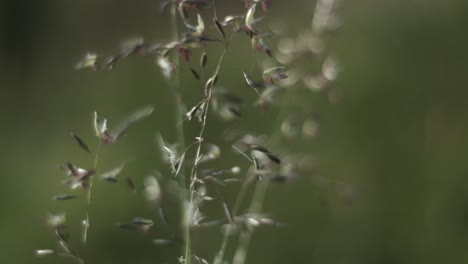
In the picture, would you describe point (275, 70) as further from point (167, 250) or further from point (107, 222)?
point (107, 222)

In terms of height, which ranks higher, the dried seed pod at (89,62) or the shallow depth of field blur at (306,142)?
the dried seed pod at (89,62)

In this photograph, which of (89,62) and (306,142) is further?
(306,142)

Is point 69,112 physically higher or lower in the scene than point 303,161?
lower

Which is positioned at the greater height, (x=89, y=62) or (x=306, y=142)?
(x=89, y=62)

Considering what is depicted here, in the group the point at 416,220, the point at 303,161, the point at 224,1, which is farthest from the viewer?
the point at 224,1

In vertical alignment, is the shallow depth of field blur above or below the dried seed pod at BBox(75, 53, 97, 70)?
below

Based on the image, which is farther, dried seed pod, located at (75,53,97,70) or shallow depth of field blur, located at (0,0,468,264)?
shallow depth of field blur, located at (0,0,468,264)

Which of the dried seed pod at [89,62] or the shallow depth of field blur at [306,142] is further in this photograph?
the shallow depth of field blur at [306,142]

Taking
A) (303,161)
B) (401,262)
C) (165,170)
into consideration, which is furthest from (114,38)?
(303,161)
